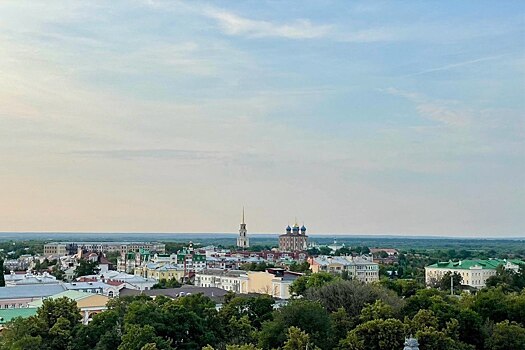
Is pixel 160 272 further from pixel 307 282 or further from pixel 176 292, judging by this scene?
pixel 307 282

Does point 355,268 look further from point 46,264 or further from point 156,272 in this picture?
point 46,264

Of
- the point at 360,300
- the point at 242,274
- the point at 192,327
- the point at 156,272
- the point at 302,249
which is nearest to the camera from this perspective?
the point at 192,327

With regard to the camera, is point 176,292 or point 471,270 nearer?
point 176,292

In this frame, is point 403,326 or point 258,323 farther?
point 258,323

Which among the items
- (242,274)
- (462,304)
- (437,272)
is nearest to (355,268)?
(437,272)

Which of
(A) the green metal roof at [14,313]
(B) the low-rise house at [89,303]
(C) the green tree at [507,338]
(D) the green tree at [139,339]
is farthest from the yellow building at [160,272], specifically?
(C) the green tree at [507,338]

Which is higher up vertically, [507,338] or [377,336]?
[377,336]

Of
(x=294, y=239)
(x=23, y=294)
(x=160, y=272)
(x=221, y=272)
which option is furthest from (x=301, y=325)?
(x=294, y=239)
